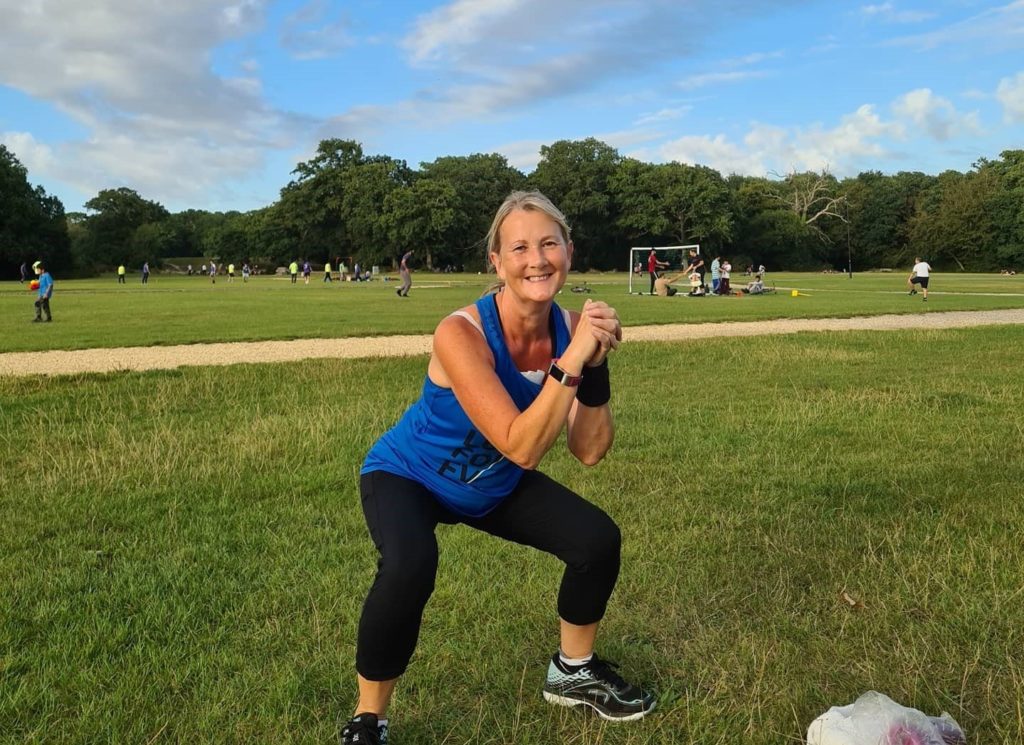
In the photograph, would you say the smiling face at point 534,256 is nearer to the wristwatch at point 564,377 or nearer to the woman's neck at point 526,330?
the woman's neck at point 526,330

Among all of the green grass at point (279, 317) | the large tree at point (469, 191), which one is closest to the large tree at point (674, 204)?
the large tree at point (469, 191)

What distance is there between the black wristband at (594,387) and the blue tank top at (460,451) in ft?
0.51

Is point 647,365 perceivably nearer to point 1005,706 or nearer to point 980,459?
point 980,459

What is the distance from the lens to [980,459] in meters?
6.04

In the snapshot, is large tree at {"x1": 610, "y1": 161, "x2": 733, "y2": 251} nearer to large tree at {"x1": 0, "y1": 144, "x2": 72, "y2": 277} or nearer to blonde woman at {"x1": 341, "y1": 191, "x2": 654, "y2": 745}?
large tree at {"x1": 0, "y1": 144, "x2": 72, "y2": 277}

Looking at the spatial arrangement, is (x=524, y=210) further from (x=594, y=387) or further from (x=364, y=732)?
(x=364, y=732)

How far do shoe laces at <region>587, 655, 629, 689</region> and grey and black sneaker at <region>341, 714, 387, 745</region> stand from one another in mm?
777

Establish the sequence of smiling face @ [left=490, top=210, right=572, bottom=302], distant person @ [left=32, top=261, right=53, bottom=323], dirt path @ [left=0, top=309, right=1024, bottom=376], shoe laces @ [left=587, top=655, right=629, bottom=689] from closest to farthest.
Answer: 1. smiling face @ [left=490, top=210, right=572, bottom=302]
2. shoe laces @ [left=587, top=655, right=629, bottom=689]
3. dirt path @ [left=0, top=309, right=1024, bottom=376]
4. distant person @ [left=32, top=261, right=53, bottom=323]

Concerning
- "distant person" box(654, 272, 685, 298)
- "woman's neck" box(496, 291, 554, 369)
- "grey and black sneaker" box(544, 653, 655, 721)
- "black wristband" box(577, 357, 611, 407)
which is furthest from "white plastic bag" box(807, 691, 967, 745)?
"distant person" box(654, 272, 685, 298)

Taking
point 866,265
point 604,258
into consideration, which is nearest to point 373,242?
point 604,258

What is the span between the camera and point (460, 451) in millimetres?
2684

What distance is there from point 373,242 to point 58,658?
89.6 metres

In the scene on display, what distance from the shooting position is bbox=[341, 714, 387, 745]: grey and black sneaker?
8.34 feet

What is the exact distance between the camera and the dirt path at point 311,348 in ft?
37.9
